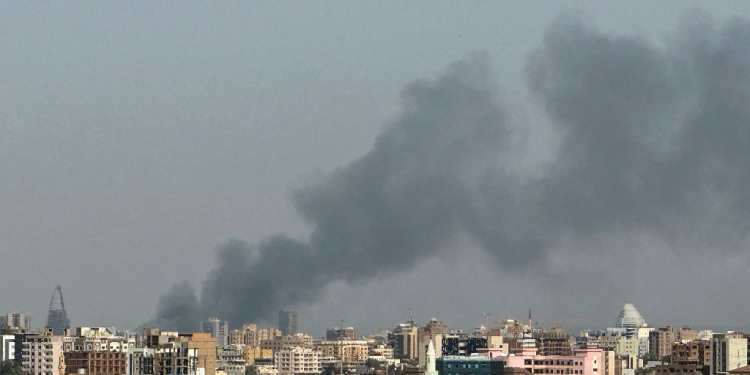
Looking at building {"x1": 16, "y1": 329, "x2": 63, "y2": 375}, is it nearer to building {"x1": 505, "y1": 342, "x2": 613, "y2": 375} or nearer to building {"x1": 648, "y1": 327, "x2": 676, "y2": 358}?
building {"x1": 505, "y1": 342, "x2": 613, "y2": 375}

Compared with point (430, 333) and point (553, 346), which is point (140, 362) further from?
point (430, 333)

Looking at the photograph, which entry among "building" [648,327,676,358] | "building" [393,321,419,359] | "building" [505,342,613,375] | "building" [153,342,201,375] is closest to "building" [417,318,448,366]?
"building" [393,321,419,359]

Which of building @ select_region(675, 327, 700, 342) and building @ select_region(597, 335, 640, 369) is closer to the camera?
building @ select_region(597, 335, 640, 369)

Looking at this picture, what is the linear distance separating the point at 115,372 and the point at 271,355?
74360mm

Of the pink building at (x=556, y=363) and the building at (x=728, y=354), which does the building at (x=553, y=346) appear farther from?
the building at (x=728, y=354)

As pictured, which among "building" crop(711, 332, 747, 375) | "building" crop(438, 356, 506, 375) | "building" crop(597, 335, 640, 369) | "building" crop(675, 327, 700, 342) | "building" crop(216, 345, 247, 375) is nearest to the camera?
"building" crop(438, 356, 506, 375)

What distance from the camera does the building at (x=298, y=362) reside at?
494 feet

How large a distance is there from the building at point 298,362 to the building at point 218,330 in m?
5.47

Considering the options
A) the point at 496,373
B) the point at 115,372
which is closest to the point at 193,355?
the point at 115,372

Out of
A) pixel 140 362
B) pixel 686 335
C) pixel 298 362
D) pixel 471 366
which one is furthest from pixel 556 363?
pixel 686 335

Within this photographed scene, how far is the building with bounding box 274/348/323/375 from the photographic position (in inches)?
5925

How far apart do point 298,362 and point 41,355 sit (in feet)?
115

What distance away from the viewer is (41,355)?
12125 cm

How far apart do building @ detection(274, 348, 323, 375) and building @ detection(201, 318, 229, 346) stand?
547 cm
